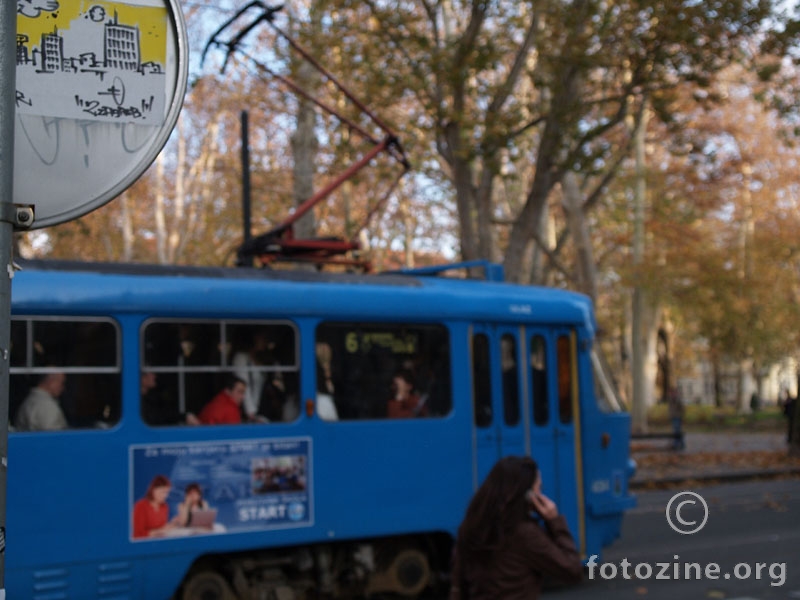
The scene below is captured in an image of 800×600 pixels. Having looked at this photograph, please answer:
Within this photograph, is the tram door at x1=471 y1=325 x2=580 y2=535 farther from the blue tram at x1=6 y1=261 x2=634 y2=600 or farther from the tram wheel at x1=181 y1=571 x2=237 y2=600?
the tram wheel at x1=181 y1=571 x2=237 y2=600

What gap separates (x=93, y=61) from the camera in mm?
2541

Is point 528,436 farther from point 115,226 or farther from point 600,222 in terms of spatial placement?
point 115,226

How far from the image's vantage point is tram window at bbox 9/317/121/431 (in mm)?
7320

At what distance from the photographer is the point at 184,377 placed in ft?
26.2

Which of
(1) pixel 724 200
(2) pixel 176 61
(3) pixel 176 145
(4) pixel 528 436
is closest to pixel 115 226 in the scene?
(3) pixel 176 145

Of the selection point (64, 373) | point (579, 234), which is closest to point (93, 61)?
point (64, 373)

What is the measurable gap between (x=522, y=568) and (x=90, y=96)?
→ 273 centimetres

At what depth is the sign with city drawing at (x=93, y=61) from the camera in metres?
2.48

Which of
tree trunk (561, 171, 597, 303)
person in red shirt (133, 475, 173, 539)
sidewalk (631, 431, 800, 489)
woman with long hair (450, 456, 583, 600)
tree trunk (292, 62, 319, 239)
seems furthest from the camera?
tree trunk (561, 171, 597, 303)

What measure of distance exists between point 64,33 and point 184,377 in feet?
18.5

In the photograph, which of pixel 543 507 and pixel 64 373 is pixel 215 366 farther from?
pixel 543 507

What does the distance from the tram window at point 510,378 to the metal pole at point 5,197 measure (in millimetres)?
7394

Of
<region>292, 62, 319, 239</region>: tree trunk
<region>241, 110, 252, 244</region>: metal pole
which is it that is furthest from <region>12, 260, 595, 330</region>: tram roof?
<region>292, 62, 319, 239</region>: tree trunk

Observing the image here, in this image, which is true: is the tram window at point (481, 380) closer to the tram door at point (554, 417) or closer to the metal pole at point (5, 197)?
the tram door at point (554, 417)
